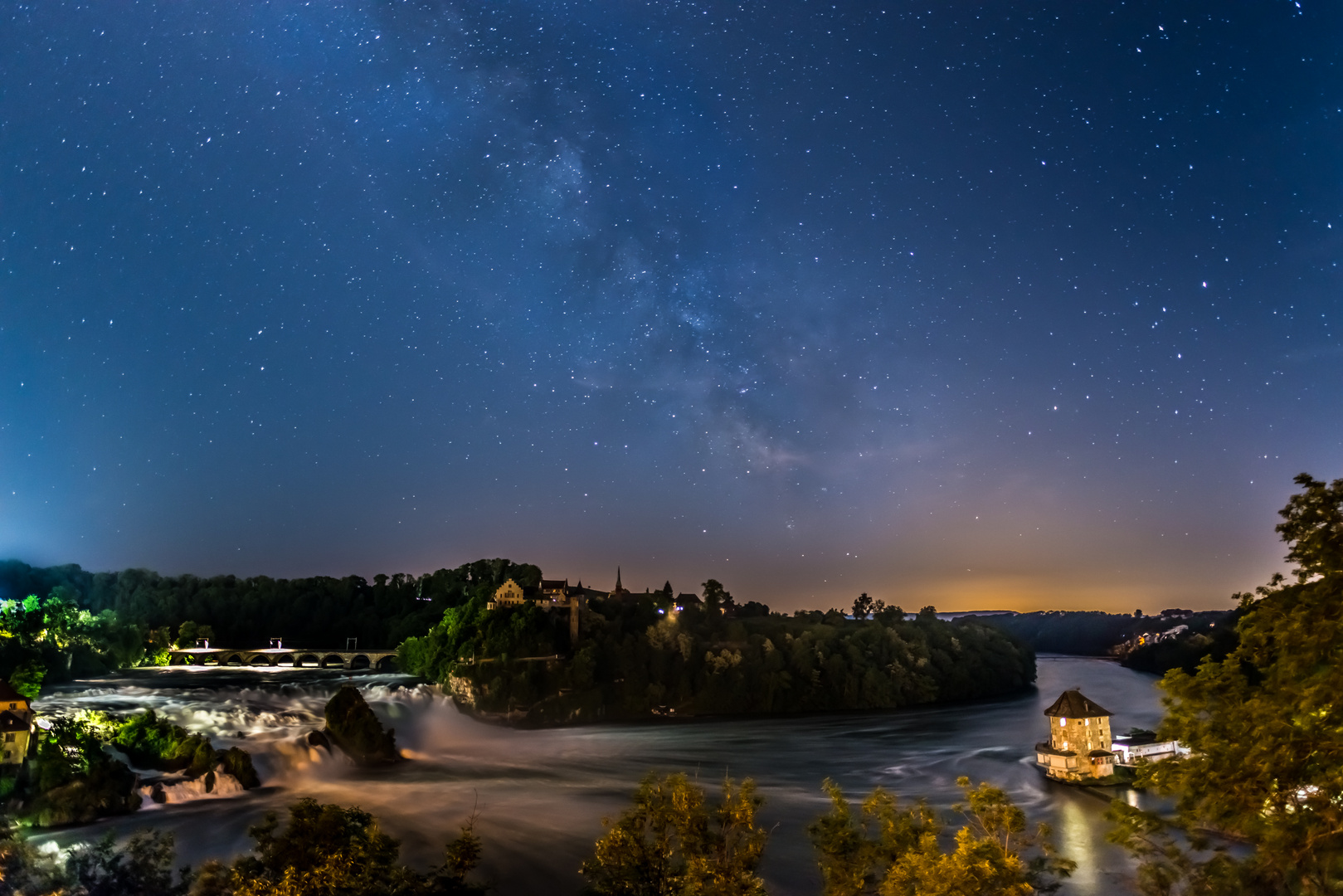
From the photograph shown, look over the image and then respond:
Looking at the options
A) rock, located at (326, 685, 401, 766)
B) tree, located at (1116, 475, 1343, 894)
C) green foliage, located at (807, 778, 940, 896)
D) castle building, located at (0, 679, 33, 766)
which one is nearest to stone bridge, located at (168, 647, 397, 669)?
rock, located at (326, 685, 401, 766)

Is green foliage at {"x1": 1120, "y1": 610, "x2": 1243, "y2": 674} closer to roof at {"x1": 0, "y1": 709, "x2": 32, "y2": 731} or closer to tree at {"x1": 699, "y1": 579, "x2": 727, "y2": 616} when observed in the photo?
tree at {"x1": 699, "y1": 579, "x2": 727, "y2": 616}

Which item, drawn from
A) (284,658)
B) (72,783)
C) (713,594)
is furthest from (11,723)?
(713,594)

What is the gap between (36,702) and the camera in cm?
4247

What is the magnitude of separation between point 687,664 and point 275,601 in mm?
52944

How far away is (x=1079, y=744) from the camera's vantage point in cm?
4466

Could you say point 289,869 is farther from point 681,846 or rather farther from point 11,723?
point 11,723

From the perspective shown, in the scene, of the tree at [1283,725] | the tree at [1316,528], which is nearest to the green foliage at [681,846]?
the tree at [1283,725]

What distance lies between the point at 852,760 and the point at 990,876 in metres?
45.6

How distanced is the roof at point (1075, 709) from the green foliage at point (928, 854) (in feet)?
103

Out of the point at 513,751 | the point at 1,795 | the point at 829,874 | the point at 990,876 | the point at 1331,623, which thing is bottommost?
the point at 513,751

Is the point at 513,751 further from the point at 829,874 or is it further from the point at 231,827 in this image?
the point at 829,874

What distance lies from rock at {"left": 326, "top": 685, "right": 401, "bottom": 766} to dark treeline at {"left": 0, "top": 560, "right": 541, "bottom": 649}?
41996 millimetres

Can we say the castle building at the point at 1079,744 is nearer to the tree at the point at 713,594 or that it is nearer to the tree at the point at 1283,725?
the tree at the point at 1283,725

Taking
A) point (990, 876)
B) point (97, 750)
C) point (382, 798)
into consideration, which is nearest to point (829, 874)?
Result: point (990, 876)
